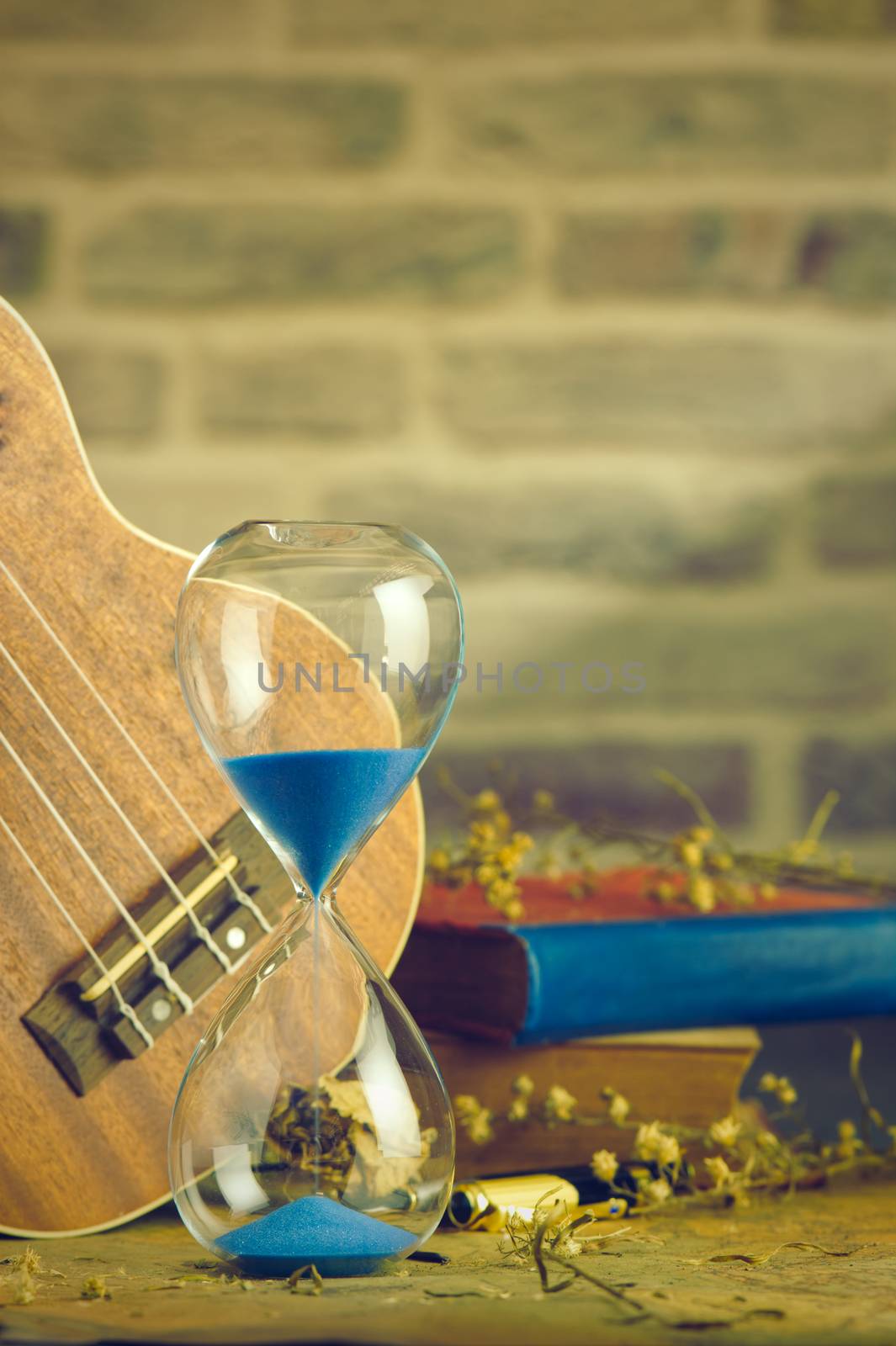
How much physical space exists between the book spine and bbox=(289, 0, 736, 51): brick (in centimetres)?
77

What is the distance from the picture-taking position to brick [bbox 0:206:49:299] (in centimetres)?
121

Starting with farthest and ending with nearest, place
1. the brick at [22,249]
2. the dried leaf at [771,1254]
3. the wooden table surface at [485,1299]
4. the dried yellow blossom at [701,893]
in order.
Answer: the brick at [22,249], the dried yellow blossom at [701,893], the dried leaf at [771,1254], the wooden table surface at [485,1299]

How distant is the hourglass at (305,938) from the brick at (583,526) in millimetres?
605

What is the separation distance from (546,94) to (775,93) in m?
0.20

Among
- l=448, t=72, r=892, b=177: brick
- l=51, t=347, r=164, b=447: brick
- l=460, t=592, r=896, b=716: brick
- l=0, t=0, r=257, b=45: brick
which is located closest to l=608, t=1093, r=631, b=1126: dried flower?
l=460, t=592, r=896, b=716: brick

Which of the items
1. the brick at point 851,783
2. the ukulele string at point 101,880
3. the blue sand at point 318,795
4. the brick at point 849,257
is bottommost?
the brick at point 851,783

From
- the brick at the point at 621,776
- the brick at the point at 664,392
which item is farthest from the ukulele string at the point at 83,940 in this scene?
the brick at the point at 664,392

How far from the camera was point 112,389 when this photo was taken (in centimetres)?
121

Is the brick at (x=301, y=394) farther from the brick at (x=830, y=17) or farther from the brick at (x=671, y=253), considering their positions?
the brick at (x=830, y=17)

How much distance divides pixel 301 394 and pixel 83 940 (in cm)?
63

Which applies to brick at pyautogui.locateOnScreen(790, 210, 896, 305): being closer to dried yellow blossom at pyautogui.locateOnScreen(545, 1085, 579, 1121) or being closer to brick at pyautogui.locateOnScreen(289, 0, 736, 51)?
brick at pyautogui.locateOnScreen(289, 0, 736, 51)

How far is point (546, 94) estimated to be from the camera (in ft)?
4.06

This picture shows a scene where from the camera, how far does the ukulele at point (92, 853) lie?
2.31 feet

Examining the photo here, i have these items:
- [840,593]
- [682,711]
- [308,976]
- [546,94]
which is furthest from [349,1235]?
[546,94]
